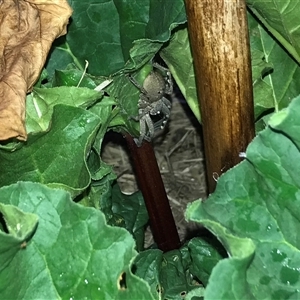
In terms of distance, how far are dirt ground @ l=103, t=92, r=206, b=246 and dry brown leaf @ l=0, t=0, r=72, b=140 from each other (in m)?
0.93

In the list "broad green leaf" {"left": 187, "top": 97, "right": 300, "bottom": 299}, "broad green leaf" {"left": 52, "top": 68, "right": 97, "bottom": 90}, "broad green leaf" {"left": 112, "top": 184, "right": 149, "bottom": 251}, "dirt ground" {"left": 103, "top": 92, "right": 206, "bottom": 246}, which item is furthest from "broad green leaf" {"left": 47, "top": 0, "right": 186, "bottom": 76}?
"dirt ground" {"left": 103, "top": 92, "right": 206, "bottom": 246}

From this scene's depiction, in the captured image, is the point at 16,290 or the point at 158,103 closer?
the point at 16,290

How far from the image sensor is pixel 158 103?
1535 mm

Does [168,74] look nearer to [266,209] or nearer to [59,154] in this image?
[59,154]

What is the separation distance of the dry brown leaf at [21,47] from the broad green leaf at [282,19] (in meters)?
0.35

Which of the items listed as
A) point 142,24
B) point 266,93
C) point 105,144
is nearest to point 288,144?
point 266,93

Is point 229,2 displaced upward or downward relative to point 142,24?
upward

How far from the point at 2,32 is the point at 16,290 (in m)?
0.50

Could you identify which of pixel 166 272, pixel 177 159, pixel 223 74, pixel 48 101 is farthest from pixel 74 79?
pixel 177 159

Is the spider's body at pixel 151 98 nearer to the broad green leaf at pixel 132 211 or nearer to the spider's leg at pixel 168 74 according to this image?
the spider's leg at pixel 168 74

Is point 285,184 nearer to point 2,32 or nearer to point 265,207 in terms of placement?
point 265,207

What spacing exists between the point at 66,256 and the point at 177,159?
135 centimetres

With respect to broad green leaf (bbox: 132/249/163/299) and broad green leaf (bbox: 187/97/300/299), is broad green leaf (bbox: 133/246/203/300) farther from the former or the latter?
broad green leaf (bbox: 187/97/300/299)

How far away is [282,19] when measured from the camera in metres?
1.35
